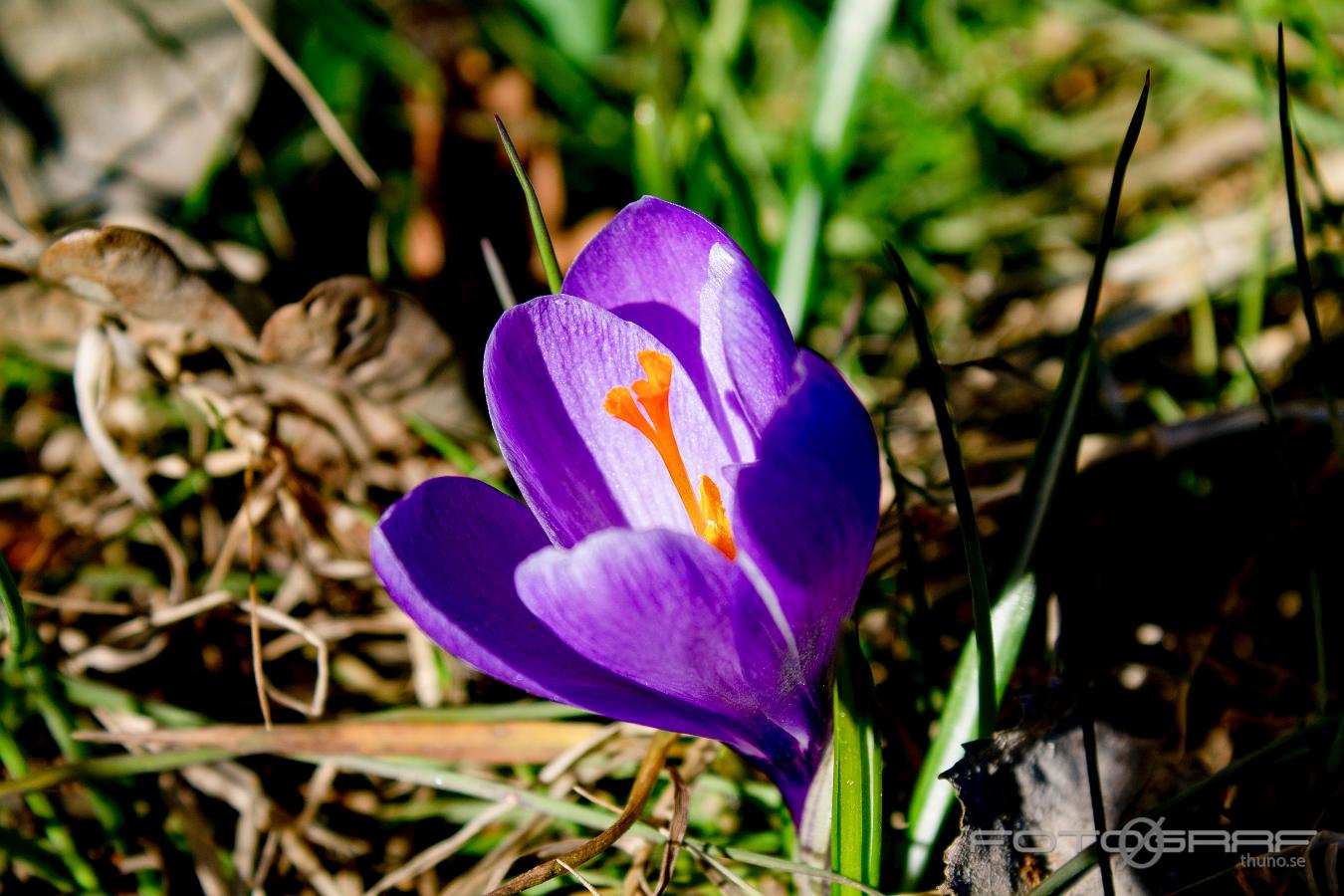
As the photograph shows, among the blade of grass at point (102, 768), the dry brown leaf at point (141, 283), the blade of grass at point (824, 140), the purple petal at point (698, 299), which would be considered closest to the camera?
the purple petal at point (698, 299)

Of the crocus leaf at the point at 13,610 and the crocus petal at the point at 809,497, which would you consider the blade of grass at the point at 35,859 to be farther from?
the crocus petal at the point at 809,497

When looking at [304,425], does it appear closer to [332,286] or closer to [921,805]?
[332,286]

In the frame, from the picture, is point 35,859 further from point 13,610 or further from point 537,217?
point 537,217

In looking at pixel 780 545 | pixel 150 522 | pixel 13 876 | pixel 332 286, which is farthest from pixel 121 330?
pixel 780 545

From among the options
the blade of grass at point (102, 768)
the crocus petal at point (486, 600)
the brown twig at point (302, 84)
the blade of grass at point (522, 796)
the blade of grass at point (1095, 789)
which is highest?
the brown twig at point (302, 84)

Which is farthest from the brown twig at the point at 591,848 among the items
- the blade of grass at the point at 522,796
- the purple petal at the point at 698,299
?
the purple petal at the point at 698,299

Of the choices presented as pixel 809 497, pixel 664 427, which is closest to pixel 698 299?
pixel 664 427

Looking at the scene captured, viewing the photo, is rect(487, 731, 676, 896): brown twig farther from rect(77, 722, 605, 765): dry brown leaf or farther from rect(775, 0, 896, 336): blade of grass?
rect(775, 0, 896, 336): blade of grass
